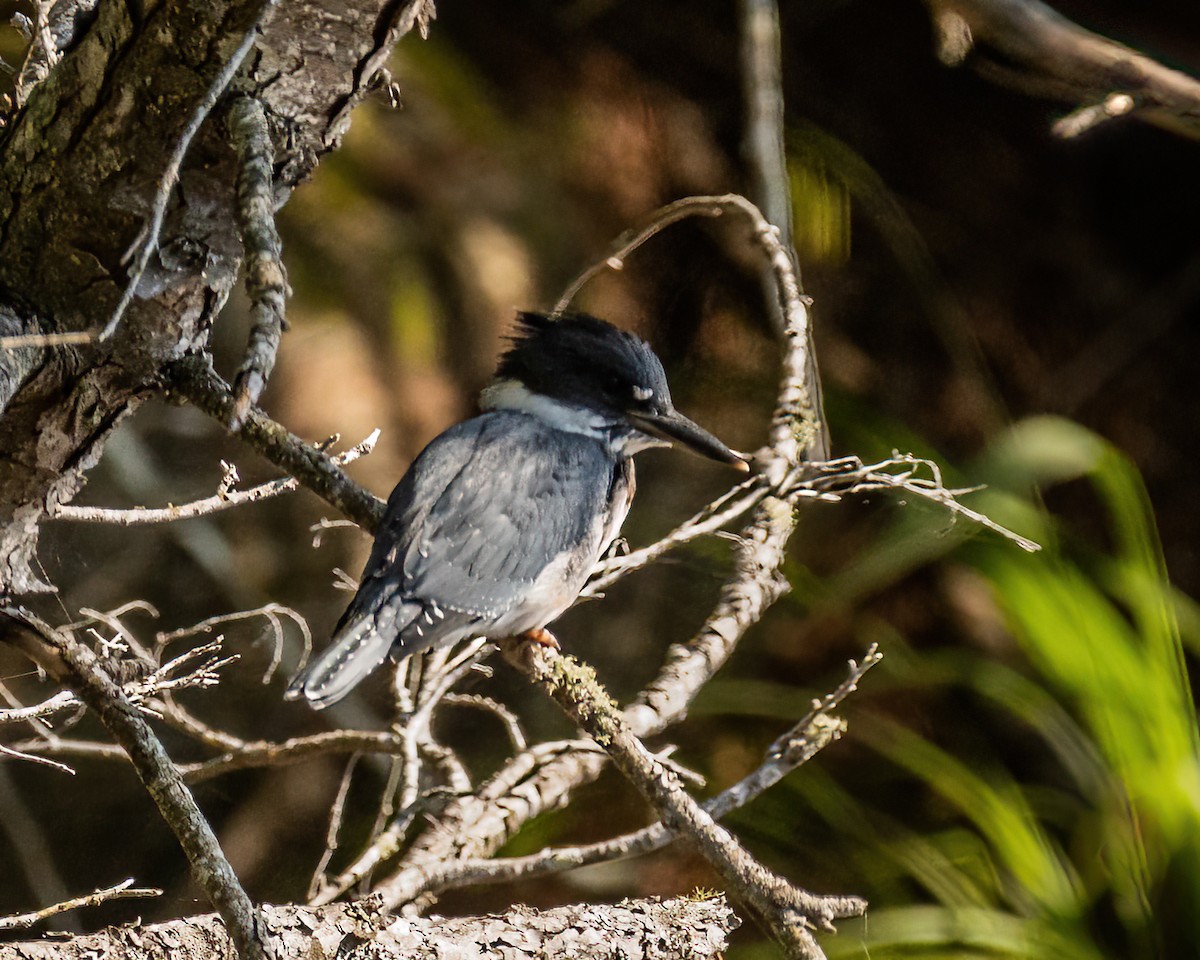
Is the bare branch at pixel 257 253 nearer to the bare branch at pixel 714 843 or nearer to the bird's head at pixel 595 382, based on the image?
the bare branch at pixel 714 843

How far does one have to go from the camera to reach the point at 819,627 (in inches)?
84.0

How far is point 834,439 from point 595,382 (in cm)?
90

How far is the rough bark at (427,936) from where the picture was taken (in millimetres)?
807

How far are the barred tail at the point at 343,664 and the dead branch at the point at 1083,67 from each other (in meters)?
0.68

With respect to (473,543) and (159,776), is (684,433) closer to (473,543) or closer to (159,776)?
(473,543)

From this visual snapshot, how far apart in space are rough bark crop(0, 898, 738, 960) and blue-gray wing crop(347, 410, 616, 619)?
0.27 metres

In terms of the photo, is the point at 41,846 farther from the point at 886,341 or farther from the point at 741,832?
the point at 886,341

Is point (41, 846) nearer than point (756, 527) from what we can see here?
No

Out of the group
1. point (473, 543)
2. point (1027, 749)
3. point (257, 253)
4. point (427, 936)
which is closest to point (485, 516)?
point (473, 543)

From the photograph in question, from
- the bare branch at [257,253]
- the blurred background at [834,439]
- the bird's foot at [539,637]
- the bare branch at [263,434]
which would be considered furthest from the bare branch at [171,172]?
the blurred background at [834,439]

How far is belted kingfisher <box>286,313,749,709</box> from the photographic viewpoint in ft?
3.33

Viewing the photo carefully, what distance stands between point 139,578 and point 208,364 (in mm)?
991

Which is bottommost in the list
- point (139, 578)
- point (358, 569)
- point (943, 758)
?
point (139, 578)

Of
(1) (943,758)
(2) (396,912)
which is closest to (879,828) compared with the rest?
(1) (943,758)
